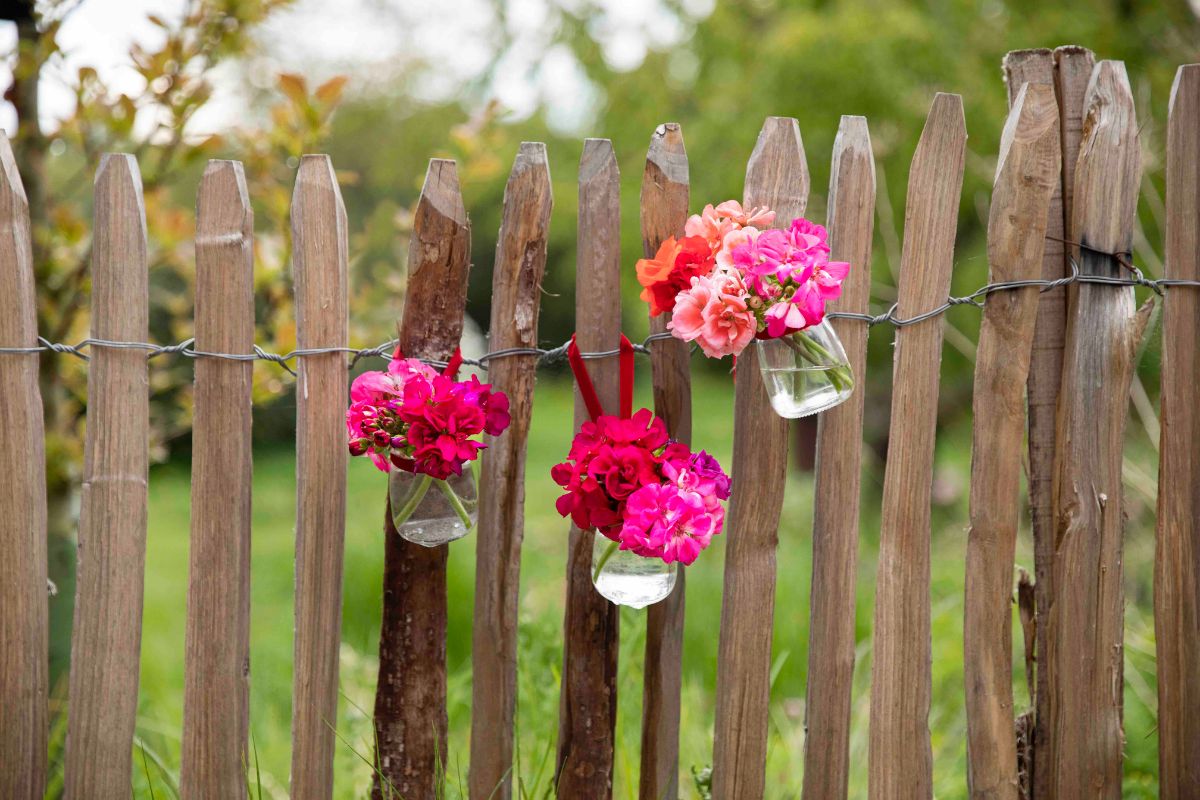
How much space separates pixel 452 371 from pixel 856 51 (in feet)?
10.8

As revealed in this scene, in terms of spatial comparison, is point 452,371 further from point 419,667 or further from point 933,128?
point 933,128

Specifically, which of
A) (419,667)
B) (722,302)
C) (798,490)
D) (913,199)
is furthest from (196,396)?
(798,490)

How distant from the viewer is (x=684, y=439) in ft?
5.57

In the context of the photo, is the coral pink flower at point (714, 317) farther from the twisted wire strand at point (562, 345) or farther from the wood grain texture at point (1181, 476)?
the wood grain texture at point (1181, 476)

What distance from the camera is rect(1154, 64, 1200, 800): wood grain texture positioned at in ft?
5.55

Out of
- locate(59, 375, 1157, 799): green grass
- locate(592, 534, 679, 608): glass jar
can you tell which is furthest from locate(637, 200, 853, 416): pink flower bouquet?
locate(59, 375, 1157, 799): green grass

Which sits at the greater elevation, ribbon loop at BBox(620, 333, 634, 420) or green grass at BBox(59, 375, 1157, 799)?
ribbon loop at BBox(620, 333, 634, 420)

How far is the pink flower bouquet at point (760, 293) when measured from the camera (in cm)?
146

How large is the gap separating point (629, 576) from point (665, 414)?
0.99ft

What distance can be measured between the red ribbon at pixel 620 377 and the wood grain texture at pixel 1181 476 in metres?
0.95

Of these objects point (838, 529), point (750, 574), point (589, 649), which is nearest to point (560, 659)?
point (589, 649)

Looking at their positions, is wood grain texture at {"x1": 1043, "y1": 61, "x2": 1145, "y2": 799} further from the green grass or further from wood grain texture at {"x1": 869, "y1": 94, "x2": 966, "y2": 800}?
the green grass

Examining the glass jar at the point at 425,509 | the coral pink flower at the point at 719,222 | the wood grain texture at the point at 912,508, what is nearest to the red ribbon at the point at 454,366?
the glass jar at the point at 425,509

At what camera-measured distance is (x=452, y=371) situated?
1.57m
